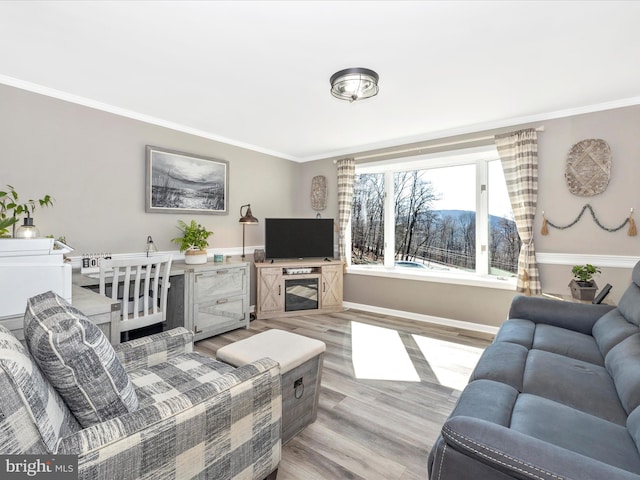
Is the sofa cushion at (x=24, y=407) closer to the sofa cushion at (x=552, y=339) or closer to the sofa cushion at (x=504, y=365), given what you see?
the sofa cushion at (x=504, y=365)

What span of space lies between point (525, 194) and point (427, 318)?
1.89m

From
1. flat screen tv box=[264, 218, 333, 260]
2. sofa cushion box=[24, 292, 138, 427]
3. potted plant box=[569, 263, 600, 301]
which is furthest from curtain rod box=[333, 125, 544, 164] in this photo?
sofa cushion box=[24, 292, 138, 427]

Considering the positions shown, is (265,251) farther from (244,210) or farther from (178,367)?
(178,367)

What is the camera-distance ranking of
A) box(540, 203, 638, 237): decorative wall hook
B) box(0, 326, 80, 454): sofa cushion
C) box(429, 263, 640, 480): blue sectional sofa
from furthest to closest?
box(540, 203, 638, 237): decorative wall hook → box(429, 263, 640, 480): blue sectional sofa → box(0, 326, 80, 454): sofa cushion

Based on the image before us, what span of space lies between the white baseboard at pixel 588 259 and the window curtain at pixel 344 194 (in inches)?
96.9

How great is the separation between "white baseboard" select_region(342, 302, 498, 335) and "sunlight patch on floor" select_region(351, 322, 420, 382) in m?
0.59

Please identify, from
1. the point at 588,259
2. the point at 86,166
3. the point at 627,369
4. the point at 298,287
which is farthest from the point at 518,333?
the point at 86,166

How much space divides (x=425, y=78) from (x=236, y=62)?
58.0 inches

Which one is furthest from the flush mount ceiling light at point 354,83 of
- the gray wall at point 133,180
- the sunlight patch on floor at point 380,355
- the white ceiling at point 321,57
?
the sunlight patch on floor at point 380,355

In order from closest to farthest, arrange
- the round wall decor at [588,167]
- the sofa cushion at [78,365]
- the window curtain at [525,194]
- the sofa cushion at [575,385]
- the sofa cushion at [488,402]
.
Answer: the sofa cushion at [78,365], the sofa cushion at [488,402], the sofa cushion at [575,385], the round wall decor at [588,167], the window curtain at [525,194]

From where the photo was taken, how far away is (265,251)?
4438 millimetres

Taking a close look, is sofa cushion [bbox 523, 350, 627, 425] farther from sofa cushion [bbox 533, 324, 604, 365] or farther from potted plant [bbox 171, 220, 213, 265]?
potted plant [bbox 171, 220, 213, 265]

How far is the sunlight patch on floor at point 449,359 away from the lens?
8.42 ft

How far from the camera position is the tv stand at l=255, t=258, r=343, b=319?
4.23m
